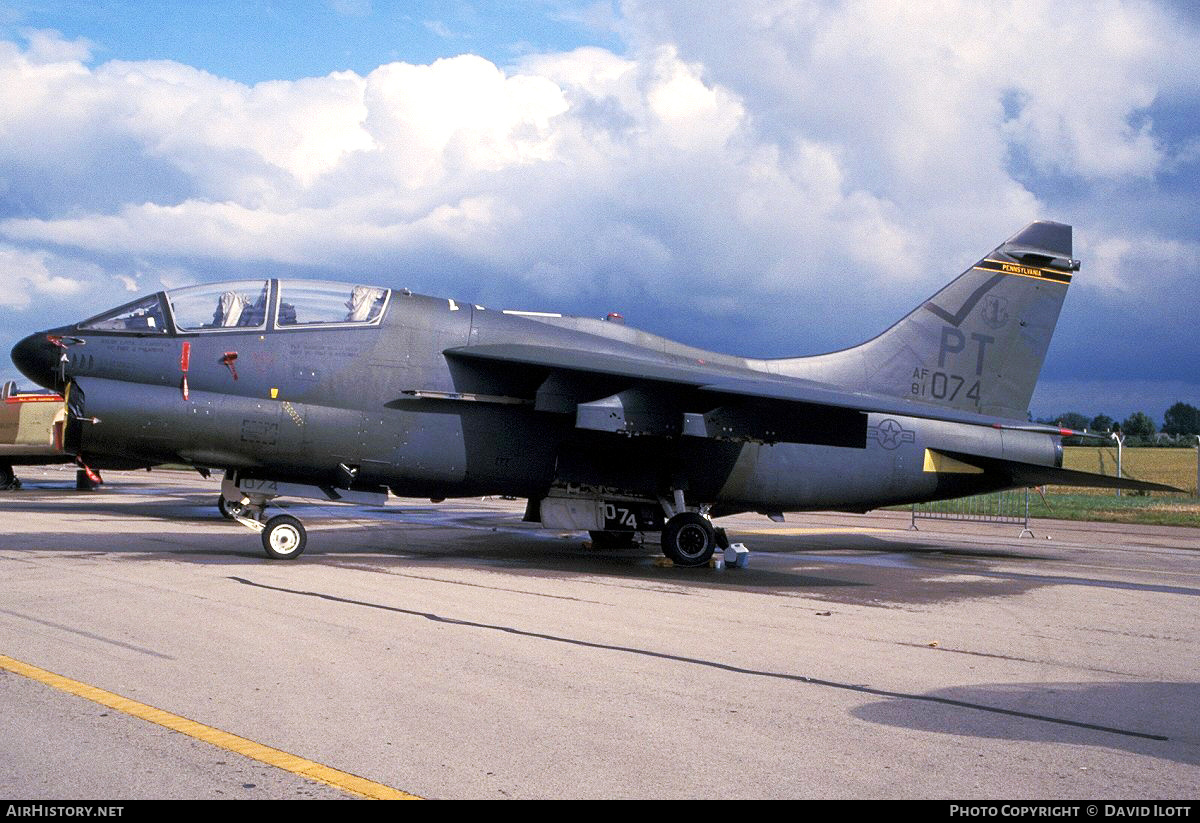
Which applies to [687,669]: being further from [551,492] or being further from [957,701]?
[551,492]

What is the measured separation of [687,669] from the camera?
6680 mm

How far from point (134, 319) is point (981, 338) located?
12.0m

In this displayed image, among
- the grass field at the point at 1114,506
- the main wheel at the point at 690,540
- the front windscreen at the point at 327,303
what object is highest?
the front windscreen at the point at 327,303

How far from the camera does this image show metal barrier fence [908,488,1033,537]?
24.3 m

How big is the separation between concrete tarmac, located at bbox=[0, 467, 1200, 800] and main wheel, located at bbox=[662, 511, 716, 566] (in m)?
0.31

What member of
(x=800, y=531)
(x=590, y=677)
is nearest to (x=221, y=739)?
(x=590, y=677)

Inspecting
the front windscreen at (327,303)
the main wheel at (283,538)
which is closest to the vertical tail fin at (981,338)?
the front windscreen at (327,303)

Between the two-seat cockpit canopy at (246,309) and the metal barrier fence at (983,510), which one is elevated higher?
the two-seat cockpit canopy at (246,309)

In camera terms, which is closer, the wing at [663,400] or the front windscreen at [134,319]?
the front windscreen at [134,319]

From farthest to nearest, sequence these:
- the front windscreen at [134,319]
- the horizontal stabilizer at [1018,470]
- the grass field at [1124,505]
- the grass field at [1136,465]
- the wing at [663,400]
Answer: the grass field at [1136,465] → the grass field at [1124,505] → the horizontal stabilizer at [1018,470] → the wing at [663,400] → the front windscreen at [134,319]

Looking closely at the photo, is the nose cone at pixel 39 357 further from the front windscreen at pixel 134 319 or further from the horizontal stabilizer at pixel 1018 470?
the horizontal stabilizer at pixel 1018 470

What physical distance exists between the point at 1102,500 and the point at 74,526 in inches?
1129

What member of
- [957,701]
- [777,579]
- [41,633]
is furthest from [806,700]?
[777,579]

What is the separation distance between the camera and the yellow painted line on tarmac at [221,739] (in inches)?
164
